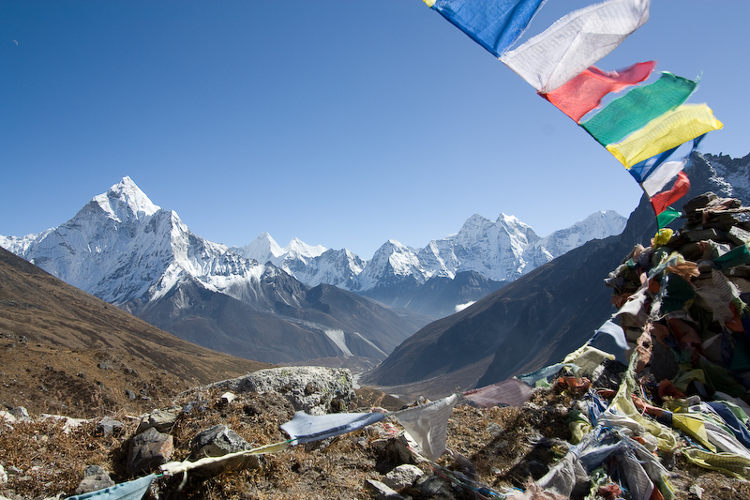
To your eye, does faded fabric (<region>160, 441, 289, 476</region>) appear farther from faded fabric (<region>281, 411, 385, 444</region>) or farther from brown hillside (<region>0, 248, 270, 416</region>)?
brown hillside (<region>0, 248, 270, 416</region>)

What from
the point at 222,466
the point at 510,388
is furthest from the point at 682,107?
the point at 222,466

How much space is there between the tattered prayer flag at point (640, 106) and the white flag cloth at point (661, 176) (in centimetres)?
141

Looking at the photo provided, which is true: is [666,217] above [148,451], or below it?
above

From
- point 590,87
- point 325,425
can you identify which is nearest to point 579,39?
point 590,87

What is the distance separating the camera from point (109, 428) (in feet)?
20.0

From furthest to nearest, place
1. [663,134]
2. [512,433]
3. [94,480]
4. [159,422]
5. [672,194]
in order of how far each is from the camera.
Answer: [672,194], [663,134], [512,433], [159,422], [94,480]

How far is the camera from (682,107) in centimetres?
845

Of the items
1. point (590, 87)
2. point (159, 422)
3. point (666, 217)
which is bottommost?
point (159, 422)

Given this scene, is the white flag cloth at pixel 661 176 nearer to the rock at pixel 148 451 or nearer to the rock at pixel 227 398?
the rock at pixel 227 398

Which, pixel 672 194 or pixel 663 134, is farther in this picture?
pixel 672 194

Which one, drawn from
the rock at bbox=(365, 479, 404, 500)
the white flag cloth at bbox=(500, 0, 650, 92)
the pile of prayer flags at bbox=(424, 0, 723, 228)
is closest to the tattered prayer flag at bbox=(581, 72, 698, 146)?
the pile of prayer flags at bbox=(424, 0, 723, 228)

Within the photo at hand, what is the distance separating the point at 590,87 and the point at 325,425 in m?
7.36

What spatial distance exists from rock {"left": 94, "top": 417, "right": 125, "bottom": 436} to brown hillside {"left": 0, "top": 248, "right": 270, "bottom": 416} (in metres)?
1.19

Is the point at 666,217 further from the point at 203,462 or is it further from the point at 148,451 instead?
the point at 148,451
